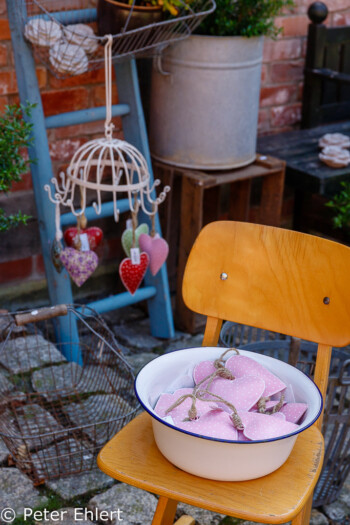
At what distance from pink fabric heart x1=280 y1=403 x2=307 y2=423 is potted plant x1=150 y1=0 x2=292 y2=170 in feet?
4.55

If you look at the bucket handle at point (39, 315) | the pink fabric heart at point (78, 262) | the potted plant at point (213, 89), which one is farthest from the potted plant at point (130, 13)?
the bucket handle at point (39, 315)

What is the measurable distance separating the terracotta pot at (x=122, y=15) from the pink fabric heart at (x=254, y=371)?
1168 mm

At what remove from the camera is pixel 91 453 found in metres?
1.84

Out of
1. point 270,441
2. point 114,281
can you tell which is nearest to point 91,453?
point 270,441

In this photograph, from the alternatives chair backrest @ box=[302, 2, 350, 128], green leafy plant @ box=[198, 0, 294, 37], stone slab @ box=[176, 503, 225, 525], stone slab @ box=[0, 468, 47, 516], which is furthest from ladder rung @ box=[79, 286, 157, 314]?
chair backrest @ box=[302, 2, 350, 128]

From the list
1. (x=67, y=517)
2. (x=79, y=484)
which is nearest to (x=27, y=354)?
(x=79, y=484)

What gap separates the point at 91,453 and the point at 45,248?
0.71 metres

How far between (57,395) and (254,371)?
982 mm

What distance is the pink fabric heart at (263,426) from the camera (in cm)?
111

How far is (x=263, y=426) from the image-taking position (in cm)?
113

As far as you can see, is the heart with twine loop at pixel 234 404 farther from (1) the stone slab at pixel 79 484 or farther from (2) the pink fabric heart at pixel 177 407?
(1) the stone slab at pixel 79 484

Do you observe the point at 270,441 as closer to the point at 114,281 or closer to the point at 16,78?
the point at 16,78

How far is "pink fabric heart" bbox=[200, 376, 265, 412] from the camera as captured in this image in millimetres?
1195

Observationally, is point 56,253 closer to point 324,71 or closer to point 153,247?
point 153,247
